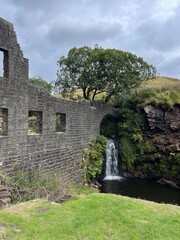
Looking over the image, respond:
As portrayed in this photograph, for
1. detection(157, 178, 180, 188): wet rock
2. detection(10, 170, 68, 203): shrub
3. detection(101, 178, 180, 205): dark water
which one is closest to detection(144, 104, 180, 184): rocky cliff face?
detection(157, 178, 180, 188): wet rock

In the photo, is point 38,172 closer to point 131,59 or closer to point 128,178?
point 128,178

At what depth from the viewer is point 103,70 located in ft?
81.8

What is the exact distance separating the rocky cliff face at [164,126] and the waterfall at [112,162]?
9.72 ft

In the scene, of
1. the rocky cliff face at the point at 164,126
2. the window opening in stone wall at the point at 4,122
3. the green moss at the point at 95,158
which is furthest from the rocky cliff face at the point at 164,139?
the window opening in stone wall at the point at 4,122

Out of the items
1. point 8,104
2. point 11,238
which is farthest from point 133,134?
point 11,238

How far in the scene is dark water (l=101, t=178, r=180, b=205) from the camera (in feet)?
60.3

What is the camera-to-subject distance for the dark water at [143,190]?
18.4 meters

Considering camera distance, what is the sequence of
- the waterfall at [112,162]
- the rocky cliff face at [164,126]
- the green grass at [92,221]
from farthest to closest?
the waterfall at [112,162], the rocky cliff face at [164,126], the green grass at [92,221]

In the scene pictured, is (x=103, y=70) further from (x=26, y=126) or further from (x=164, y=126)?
(x=26, y=126)

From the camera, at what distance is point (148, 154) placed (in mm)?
24312

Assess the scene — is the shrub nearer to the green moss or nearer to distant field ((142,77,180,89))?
the green moss

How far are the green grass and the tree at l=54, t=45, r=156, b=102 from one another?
1797 cm

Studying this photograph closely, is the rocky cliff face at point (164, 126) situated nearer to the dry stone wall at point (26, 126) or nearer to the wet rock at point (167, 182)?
the wet rock at point (167, 182)

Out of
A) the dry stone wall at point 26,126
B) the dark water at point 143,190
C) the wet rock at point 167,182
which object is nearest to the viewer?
the dry stone wall at point 26,126
